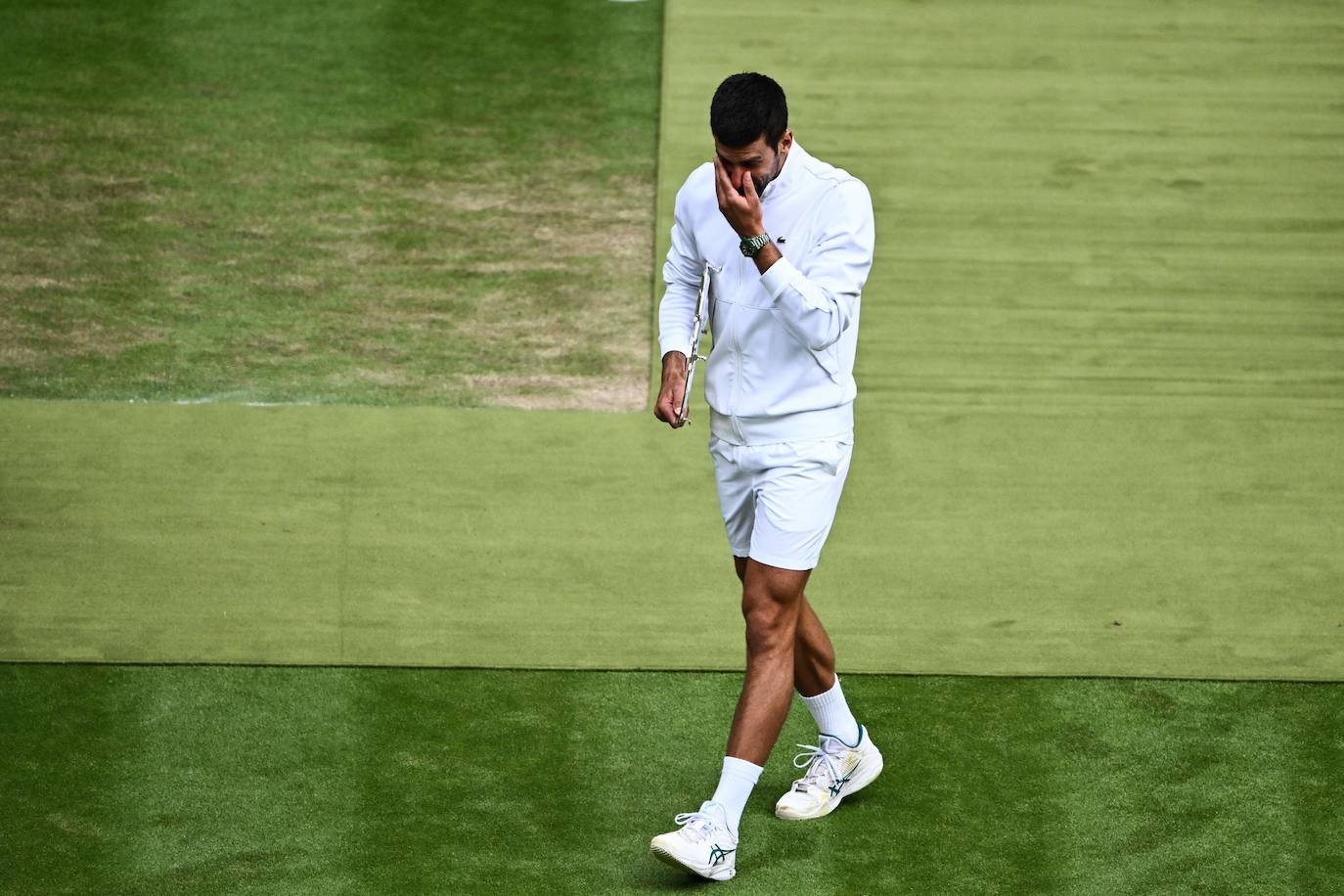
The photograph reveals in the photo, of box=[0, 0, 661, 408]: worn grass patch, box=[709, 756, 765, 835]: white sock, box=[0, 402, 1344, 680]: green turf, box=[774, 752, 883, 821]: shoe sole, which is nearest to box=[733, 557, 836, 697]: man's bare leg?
box=[774, 752, 883, 821]: shoe sole

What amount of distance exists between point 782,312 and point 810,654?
103 centimetres

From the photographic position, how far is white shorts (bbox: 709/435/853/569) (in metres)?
4.70

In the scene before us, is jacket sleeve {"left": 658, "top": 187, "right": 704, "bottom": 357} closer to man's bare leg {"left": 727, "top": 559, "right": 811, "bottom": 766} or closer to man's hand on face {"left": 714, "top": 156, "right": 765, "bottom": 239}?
man's hand on face {"left": 714, "top": 156, "right": 765, "bottom": 239}

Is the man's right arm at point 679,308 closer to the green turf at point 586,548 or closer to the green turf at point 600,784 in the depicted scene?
the green turf at point 600,784

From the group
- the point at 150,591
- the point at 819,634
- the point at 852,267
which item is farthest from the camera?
the point at 150,591

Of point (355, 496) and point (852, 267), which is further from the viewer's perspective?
point (355, 496)

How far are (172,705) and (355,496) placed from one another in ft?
4.57

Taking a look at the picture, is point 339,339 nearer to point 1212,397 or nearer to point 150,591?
point 150,591

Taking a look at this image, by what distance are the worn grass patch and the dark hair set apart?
3.09 meters

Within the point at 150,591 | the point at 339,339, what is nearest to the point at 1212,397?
the point at 339,339

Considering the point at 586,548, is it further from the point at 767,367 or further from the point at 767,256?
the point at 767,256

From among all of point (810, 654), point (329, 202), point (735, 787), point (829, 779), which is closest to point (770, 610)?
point (810, 654)

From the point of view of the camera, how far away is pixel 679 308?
16.3 feet

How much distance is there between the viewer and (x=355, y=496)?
667 cm
